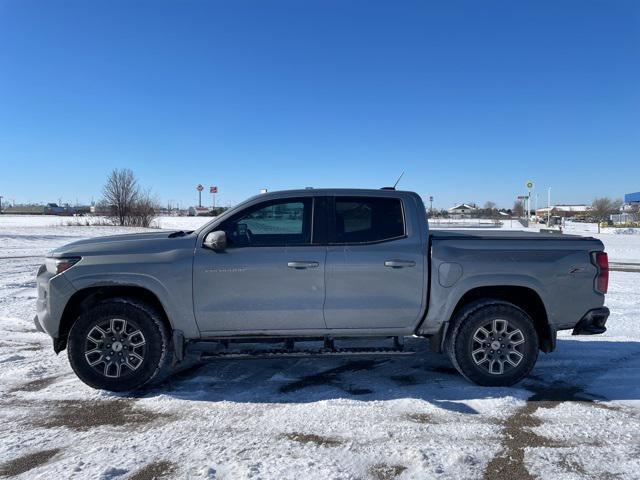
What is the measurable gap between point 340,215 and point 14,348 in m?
4.39

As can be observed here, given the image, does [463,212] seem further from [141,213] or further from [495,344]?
[495,344]

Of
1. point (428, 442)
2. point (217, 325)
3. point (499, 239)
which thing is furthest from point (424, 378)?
point (217, 325)

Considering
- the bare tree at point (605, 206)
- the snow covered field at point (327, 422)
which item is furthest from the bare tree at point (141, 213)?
the bare tree at point (605, 206)

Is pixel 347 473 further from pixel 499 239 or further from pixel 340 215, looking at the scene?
pixel 499 239

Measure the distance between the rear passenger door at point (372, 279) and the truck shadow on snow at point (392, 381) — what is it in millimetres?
439

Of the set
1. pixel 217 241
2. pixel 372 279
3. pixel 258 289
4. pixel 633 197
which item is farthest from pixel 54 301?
pixel 633 197

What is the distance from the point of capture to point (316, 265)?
4.10m

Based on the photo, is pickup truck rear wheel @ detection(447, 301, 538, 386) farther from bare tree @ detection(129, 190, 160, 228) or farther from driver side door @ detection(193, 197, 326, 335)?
bare tree @ detection(129, 190, 160, 228)

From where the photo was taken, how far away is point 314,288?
162 inches

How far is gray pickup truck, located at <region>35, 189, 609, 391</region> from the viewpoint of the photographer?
406 cm

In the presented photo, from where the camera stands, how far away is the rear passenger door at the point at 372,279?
412 cm

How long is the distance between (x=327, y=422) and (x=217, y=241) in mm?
1874

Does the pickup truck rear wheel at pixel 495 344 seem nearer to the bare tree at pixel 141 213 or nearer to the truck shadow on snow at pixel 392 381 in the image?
the truck shadow on snow at pixel 392 381

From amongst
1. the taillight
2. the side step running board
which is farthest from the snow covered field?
the taillight
